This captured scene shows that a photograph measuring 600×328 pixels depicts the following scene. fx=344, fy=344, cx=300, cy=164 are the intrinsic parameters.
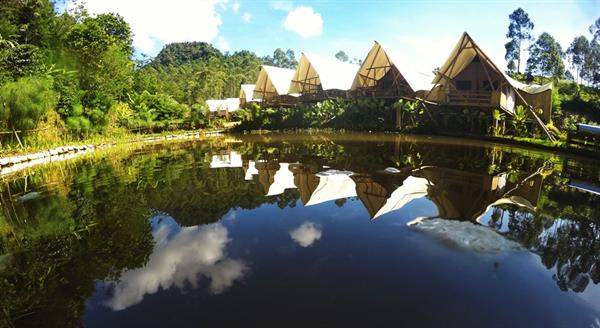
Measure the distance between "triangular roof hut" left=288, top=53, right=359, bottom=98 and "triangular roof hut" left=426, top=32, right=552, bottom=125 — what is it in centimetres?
1003

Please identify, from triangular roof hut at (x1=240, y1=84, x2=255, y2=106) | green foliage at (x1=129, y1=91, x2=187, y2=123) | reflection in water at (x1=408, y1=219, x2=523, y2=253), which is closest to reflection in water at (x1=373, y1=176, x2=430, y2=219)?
reflection in water at (x1=408, y1=219, x2=523, y2=253)

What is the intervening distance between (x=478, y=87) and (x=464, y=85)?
1016 mm

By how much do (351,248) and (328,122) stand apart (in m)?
27.0

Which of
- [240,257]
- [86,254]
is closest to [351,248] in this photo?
[240,257]

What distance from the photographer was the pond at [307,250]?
4035mm

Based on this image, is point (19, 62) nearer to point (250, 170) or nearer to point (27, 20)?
point (27, 20)

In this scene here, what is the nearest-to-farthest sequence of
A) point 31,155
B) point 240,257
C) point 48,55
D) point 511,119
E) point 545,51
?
point 240,257 → point 31,155 → point 511,119 → point 48,55 → point 545,51

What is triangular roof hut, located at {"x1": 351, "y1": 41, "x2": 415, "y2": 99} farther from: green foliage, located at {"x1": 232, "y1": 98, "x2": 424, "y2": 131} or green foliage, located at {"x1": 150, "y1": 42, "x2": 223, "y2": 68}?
green foliage, located at {"x1": 150, "y1": 42, "x2": 223, "y2": 68}

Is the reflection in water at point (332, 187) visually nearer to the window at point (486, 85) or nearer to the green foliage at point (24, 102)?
the green foliage at point (24, 102)

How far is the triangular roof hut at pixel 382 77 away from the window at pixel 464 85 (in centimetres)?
357

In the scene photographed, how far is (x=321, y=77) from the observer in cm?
3359

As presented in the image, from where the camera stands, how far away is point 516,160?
14.0 metres

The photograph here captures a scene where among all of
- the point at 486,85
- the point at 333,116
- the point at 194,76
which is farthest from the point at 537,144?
the point at 194,76

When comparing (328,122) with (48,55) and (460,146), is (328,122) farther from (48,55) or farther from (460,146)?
(48,55)
